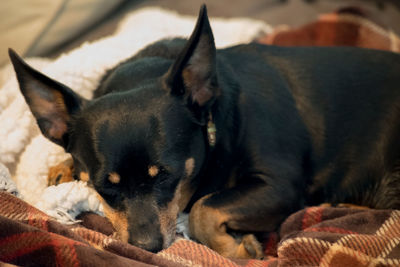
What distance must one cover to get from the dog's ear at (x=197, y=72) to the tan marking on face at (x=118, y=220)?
0.52 meters

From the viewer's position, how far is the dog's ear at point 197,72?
1.61m

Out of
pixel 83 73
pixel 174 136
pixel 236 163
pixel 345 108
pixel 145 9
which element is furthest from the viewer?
pixel 145 9

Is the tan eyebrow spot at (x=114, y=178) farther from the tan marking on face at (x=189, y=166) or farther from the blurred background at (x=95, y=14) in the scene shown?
the blurred background at (x=95, y=14)

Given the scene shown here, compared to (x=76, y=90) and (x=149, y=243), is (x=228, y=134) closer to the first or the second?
(x=149, y=243)

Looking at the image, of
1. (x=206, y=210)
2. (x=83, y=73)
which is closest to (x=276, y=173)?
(x=206, y=210)

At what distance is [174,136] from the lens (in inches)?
68.7

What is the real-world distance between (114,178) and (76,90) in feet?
3.00

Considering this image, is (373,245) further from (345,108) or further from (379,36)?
(379,36)

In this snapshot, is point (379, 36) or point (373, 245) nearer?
point (373, 245)

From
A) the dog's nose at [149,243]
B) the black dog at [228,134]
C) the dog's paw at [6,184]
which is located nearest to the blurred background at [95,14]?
the black dog at [228,134]

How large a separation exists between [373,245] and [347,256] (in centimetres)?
11

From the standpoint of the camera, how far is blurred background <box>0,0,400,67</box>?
3.02 m

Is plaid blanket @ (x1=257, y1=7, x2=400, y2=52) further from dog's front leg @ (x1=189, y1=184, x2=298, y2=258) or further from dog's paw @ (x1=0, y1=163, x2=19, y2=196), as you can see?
dog's paw @ (x1=0, y1=163, x2=19, y2=196)

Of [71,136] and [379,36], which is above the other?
[379,36]
